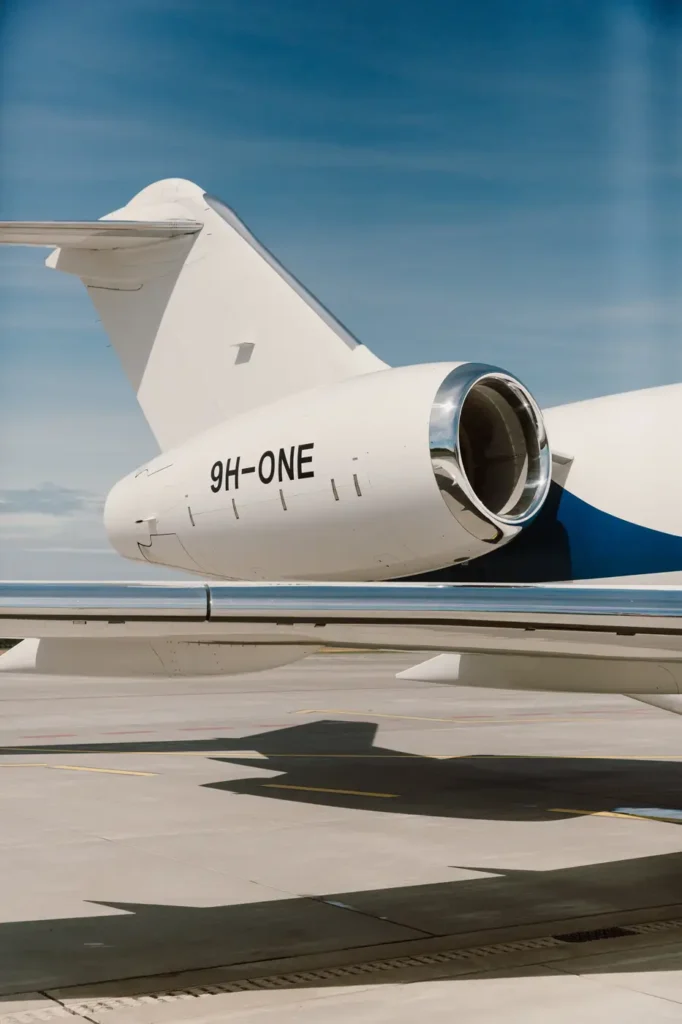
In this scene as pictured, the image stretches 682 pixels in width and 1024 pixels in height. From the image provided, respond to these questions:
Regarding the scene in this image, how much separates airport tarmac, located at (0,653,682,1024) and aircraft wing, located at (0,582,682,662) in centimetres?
152

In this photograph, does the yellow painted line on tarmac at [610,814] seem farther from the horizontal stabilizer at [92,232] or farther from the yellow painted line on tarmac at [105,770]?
the horizontal stabilizer at [92,232]

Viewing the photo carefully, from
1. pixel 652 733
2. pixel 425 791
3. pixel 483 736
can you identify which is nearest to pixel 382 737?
pixel 483 736

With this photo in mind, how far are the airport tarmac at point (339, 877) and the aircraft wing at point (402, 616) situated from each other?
1.52 meters

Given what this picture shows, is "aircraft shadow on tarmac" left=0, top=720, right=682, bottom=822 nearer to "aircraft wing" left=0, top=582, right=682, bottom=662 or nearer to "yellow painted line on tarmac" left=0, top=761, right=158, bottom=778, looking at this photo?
"yellow painted line on tarmac" left=0, top=761, right=158, bottom=778

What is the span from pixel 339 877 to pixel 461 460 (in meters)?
2.94

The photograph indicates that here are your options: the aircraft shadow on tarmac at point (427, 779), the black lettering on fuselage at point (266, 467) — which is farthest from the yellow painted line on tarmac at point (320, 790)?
the black lettering on fuselage at point (266, 467)

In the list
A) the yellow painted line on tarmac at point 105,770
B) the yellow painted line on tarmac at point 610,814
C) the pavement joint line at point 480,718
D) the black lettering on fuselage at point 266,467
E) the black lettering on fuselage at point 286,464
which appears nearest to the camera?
the black lettering on fuselage at point 286,464

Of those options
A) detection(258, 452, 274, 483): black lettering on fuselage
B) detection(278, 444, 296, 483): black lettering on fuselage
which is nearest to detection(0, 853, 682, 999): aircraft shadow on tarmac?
detection(278, 444, 296, 483): black lettering on fuselage

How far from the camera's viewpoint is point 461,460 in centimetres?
917

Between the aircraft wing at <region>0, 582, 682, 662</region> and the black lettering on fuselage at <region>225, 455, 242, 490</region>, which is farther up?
the black lettering on fuselage at <region>225, 455, 242, 490</region>

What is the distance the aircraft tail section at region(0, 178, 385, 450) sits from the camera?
1153 cm

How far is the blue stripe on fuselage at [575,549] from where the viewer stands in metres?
9.66

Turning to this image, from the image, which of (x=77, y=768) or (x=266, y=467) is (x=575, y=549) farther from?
(x=77, y=768)

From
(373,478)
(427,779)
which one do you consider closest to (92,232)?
(373,478)
